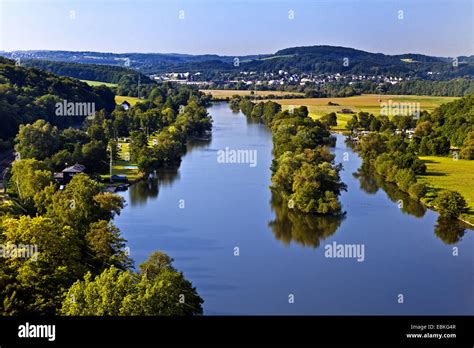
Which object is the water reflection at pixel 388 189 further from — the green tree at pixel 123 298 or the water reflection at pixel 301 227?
the green tree at pixel 123 298

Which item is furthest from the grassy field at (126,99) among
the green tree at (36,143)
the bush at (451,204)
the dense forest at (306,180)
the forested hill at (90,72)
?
the bush at (451,204)

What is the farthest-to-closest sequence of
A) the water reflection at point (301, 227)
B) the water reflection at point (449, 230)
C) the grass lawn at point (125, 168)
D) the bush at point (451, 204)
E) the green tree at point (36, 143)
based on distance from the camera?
the grass lawn at point (125, 168), the green tree at point (36, 143), the bush at point (451, 204), the water reflection at point (449, 230), the water reflection at point (301, 227)

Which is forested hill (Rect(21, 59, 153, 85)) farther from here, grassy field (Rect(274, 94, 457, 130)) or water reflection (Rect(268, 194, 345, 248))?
water reflection (Rect(268, 194, 345, 248))

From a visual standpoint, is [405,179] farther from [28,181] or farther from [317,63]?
[317,63]

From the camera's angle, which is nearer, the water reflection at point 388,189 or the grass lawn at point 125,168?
the water reflection at point 388,189

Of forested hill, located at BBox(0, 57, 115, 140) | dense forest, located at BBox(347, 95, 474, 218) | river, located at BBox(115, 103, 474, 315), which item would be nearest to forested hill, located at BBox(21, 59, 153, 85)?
forested hill, located at BBox(0, 57, 115, 140)

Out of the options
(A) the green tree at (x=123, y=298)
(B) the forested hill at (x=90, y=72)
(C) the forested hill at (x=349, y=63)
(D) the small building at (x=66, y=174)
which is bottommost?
(A) the green tree at (x=123, y=298)

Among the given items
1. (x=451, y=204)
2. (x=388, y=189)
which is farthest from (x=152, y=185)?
(x=451, y=204)

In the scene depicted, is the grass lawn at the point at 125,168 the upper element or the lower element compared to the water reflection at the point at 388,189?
upper
